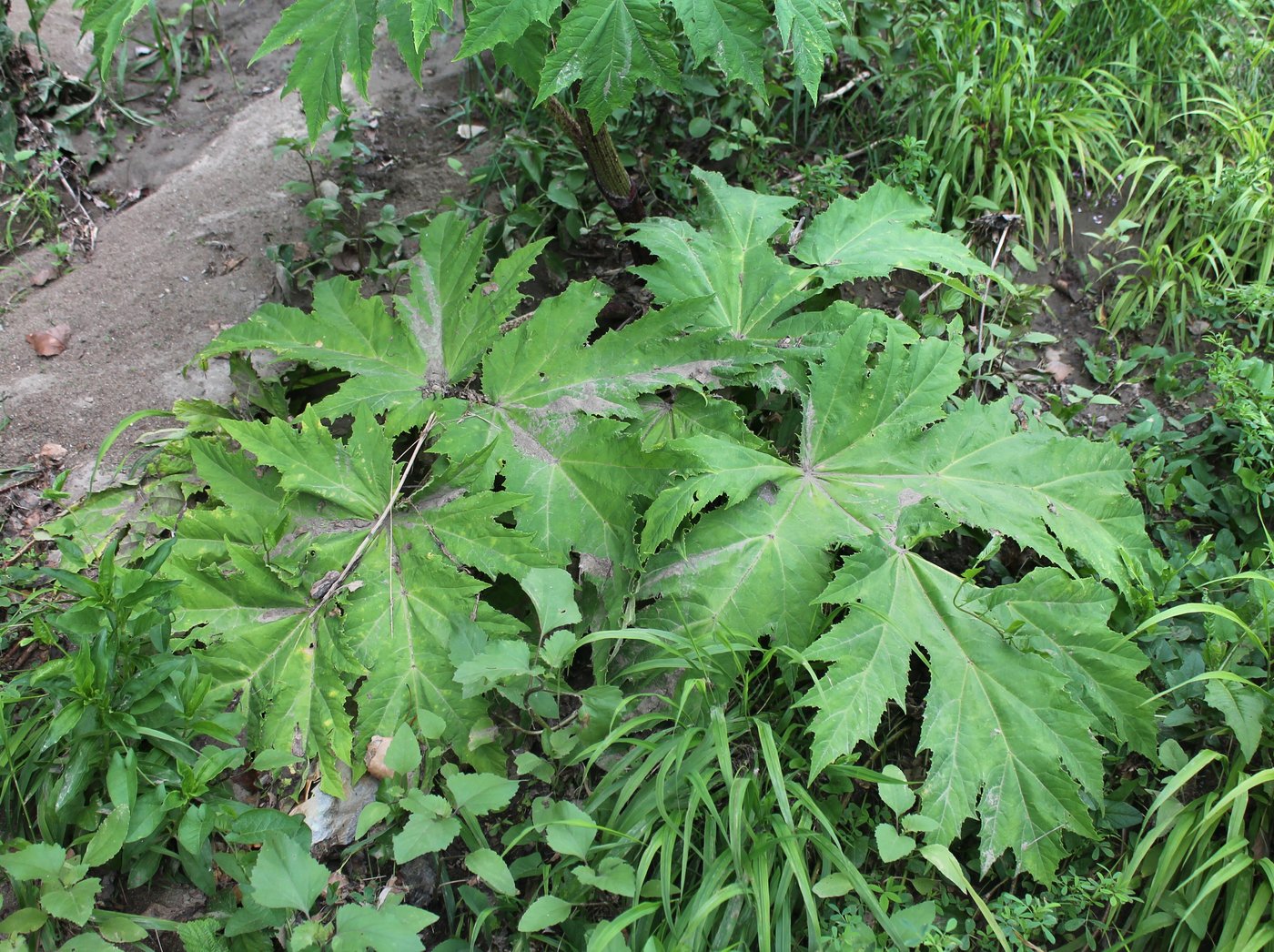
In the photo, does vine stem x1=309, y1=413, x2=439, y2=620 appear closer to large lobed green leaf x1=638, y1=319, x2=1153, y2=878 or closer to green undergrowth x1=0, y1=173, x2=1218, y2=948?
green undergrowth x1=0, y1=173, x2=1218, y2=948

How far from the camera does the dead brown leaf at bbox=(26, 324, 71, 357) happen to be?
8.89ft

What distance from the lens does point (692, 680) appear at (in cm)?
173

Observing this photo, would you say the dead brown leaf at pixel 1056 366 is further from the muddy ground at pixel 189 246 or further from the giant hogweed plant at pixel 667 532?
the giant hogweed plant at pixel 667 532

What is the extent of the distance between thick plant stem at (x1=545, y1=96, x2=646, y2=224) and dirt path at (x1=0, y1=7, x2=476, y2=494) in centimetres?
90

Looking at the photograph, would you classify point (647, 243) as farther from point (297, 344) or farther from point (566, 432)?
point (297, 344)

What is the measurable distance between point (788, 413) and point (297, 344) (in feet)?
4.32

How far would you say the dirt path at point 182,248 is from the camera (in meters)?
2.62

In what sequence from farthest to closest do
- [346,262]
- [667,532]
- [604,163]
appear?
[346,262], [604,163], [667,532]

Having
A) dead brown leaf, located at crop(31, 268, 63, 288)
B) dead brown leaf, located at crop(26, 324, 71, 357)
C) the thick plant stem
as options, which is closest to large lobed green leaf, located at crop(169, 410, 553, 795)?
the thick plant stem

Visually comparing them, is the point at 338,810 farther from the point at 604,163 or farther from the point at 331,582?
the point at 604,163

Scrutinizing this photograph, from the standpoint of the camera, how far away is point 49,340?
107 inches

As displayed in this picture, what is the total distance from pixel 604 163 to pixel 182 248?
1.64 meters

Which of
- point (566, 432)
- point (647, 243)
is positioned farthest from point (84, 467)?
point (647, 243)

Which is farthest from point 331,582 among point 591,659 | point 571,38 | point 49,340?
point 49,340
